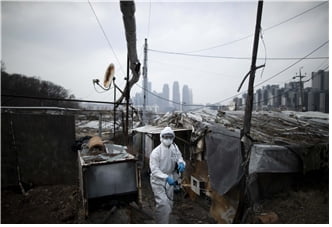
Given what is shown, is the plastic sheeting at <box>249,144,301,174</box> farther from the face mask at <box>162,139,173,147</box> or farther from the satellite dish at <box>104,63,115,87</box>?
the satellite dish at <box>104,63,115,87</box>

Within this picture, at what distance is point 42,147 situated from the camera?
12.7 ft

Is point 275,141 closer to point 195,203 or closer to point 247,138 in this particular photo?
point 247,138

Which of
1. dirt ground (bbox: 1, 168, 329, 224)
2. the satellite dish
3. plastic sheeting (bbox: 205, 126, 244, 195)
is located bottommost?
dirt ground (bbox: 1, 168, 329, 224)

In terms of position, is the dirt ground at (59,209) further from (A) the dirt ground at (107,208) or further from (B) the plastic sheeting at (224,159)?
(B) the plastic sheeting at (224,159)

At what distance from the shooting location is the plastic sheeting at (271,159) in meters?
3.37

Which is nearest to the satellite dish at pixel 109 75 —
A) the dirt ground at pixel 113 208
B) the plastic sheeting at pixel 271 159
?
the dirt ground at pixel 113 208

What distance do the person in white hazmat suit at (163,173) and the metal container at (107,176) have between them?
1.59 feet

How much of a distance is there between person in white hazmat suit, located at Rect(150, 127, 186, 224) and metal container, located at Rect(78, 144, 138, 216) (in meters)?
0.48

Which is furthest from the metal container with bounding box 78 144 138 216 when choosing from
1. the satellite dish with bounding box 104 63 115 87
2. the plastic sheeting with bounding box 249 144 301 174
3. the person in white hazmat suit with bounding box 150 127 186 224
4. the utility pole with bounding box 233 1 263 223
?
the satellite dish with bounding box 104 63 115 87

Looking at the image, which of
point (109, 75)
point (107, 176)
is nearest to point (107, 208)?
point (107, 176)

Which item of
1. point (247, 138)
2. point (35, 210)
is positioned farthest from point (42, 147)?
point (247, 138)

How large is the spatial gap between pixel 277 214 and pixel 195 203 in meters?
2.21

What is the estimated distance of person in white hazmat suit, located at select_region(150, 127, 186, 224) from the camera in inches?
131

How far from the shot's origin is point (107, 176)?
9.27 ft
